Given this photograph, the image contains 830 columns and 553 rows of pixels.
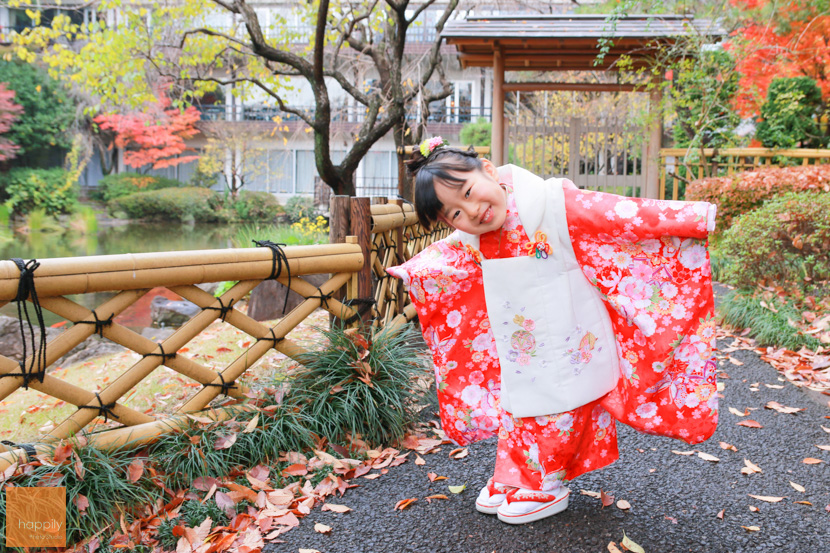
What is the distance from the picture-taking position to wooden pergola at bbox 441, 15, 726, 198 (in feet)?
25.2

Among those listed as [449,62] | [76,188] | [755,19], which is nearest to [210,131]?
[76,188]

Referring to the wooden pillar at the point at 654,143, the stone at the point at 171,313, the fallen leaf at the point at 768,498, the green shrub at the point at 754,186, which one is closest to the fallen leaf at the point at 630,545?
the fallen leaf at the point at 768,498

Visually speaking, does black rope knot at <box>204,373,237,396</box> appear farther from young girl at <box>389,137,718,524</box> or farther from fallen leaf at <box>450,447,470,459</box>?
young girl at <box>389,137,718,524</box>

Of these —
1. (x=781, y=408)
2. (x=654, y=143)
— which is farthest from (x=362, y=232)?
(x=654, y=143)

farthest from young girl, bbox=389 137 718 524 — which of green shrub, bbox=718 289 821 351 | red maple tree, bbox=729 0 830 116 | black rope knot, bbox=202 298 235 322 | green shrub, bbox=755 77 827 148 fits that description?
green shrub, bbox=755 77 827 148

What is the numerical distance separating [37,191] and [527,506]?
18.2 m

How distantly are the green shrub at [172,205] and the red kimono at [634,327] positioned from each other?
56.1 ft

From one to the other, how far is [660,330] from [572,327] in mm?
267

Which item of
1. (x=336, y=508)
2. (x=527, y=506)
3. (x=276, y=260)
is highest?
(x=276, y=260)

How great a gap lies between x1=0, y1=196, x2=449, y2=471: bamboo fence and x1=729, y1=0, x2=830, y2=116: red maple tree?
6945 mm

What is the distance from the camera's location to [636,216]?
1.83 m

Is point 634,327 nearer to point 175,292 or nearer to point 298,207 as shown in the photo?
point 175,292

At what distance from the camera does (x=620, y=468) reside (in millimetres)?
2490

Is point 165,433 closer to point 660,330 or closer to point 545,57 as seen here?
point 660,330
